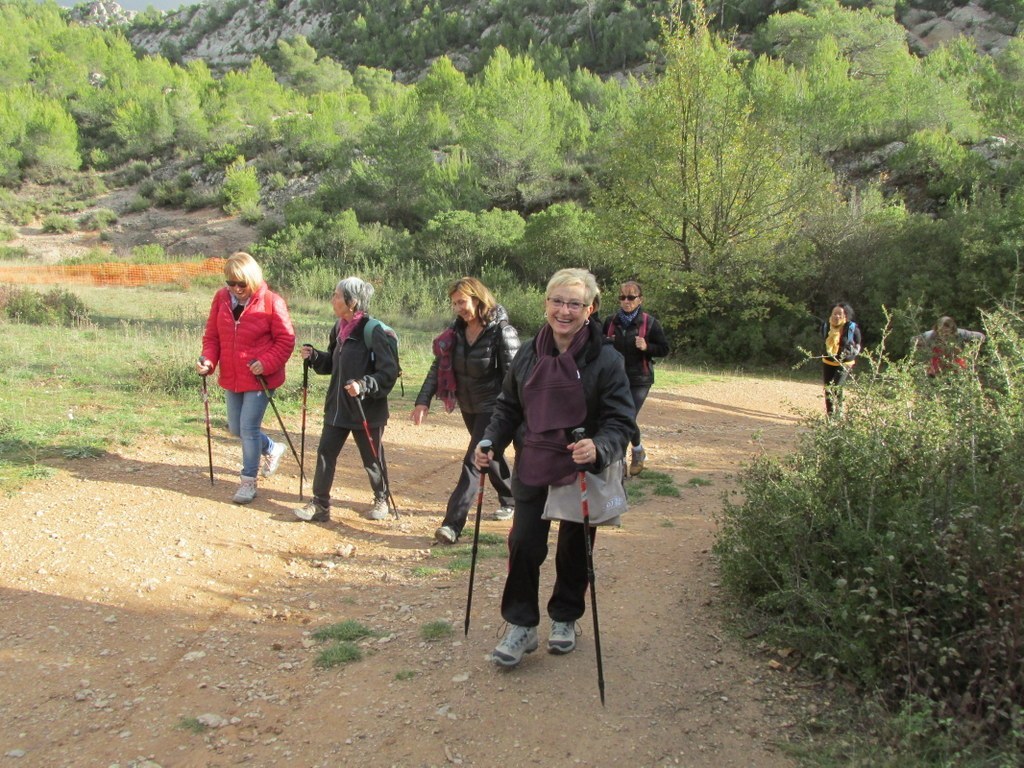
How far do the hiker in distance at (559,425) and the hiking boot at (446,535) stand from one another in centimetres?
184

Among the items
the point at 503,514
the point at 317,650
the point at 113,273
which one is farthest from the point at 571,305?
the point at 113,273

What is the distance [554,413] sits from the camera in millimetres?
3381

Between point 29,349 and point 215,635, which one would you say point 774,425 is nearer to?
point 215,635

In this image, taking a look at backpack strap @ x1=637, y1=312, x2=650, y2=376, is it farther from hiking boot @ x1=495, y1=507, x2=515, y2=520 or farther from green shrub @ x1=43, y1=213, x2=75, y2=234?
green shrub @ x1=43, y1=213, x2=75, y2=234

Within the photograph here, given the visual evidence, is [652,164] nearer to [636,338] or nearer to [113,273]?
[636,338]

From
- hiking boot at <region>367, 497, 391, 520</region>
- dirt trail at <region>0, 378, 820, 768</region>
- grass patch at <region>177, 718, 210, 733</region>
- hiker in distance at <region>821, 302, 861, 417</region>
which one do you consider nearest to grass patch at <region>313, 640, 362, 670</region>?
dirt trail at <region>0, 378, 820, 768</region>

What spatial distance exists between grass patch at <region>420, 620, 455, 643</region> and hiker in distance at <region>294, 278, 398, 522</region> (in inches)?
75.9

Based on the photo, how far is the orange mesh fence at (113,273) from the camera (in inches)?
1009

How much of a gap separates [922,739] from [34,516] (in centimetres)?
564

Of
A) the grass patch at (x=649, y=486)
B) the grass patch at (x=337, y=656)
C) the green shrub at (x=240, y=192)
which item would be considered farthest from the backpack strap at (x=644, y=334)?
the green shrub at (x=240, y=192)

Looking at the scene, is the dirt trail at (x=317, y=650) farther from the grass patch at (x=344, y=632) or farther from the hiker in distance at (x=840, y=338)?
the hiker in distance at (x=840, y=338)

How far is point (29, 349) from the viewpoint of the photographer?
11.1 m

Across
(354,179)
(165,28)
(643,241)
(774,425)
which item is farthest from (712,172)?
(165,28)

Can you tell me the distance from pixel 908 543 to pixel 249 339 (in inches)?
185
